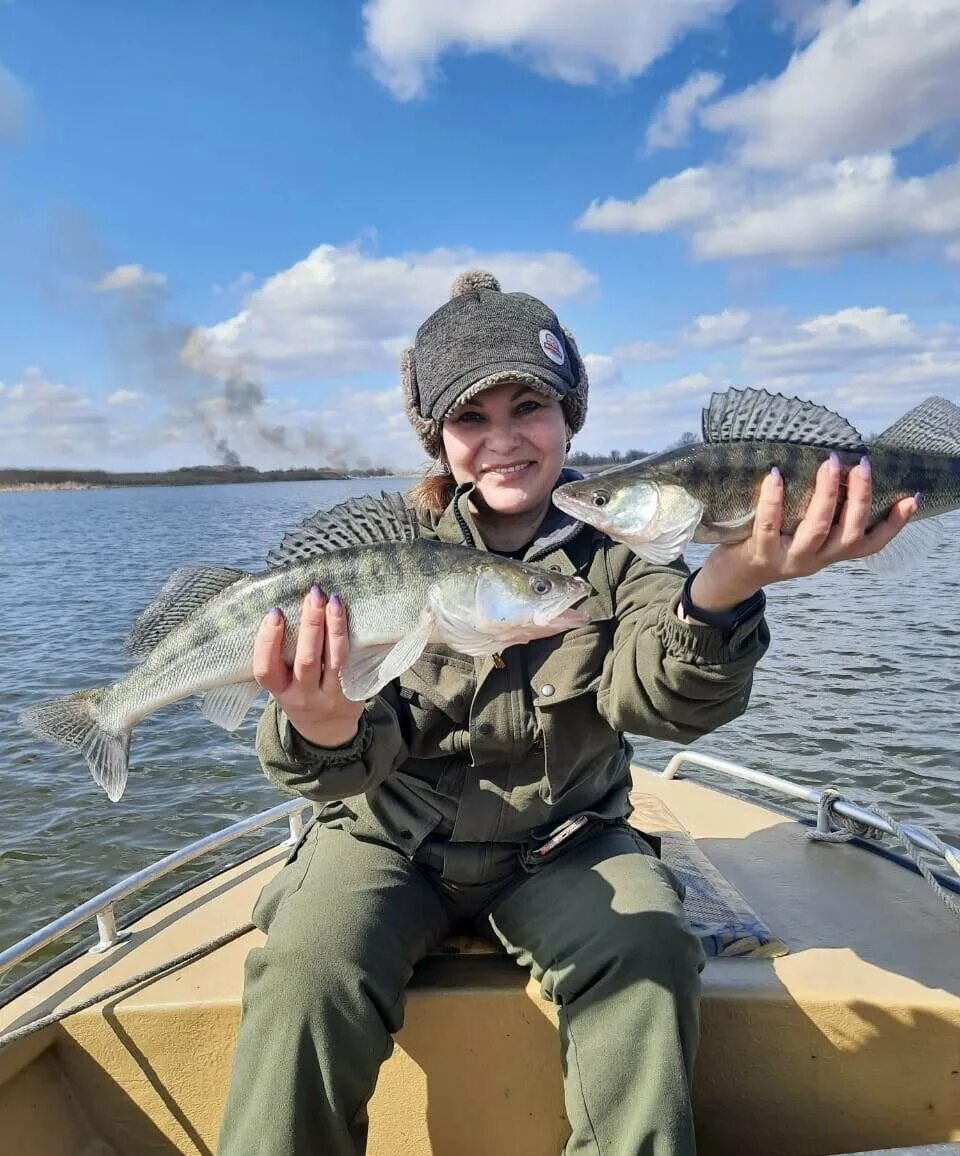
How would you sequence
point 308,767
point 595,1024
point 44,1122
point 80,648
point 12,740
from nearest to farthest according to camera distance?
point 595,1024
point 308,767
point 44,1122
point 12,740
point 80,648

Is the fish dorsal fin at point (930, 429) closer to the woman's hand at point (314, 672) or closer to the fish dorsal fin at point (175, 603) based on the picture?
the woman's hand at point (314, 672)

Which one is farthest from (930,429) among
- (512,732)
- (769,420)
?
(512,732)

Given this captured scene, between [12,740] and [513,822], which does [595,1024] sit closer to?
[513,822]

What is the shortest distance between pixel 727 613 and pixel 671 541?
14.2 inches

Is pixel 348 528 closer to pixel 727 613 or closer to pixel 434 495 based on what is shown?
pixel 434 495

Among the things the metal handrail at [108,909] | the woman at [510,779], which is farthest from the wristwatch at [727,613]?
the metal handrail at [108,909]

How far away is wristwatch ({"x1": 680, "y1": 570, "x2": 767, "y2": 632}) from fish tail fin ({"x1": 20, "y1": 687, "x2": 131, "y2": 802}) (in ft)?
7.72

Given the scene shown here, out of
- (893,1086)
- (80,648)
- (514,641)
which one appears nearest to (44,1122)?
(514,641)

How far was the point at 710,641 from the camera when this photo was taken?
106 inches

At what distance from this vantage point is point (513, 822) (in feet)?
10.3

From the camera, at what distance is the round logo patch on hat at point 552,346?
3.51m

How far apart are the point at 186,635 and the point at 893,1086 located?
3218mm

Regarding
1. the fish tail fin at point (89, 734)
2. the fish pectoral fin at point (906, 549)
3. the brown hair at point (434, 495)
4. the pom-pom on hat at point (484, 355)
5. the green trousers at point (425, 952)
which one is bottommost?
the green trousers at point (425, 952)

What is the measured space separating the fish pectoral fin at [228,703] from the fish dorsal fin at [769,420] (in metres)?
2.06
